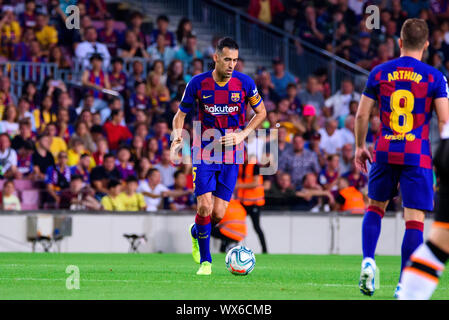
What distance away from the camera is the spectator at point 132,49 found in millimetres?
21047

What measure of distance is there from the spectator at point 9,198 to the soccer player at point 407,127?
405 inches

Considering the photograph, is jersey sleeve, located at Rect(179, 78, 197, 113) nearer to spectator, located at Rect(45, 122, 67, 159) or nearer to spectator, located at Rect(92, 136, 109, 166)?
spectator, located at Rect(92, 136, 109, 166)

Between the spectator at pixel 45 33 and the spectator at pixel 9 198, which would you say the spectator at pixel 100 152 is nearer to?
the spectator at pixel 9 198

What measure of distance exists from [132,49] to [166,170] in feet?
12.8

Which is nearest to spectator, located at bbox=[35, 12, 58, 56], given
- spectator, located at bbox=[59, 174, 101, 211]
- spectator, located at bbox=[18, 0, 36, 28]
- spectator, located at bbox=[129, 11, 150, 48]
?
spectator, located at bbox=[18, 0, 36, 28]

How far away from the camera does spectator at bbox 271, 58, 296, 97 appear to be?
70.1 feet

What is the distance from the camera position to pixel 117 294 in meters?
7.37

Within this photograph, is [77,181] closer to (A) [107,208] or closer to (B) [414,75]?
(A) [107,208]

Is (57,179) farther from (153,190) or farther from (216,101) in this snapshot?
(216,101)

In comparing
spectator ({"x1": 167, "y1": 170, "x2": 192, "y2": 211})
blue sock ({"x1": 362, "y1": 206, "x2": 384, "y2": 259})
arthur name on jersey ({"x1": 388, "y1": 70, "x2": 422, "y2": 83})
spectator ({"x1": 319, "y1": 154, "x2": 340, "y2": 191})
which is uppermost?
arthur name on jersey ({"x1": 388, "y1": 70, "x2": 422, "y2": 83})

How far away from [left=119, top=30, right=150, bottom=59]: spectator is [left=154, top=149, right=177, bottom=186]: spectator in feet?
11.4

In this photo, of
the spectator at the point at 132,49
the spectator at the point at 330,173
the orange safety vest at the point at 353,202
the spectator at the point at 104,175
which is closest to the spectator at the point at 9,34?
the spectator at the point at 132,49

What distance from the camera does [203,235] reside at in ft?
33.2
